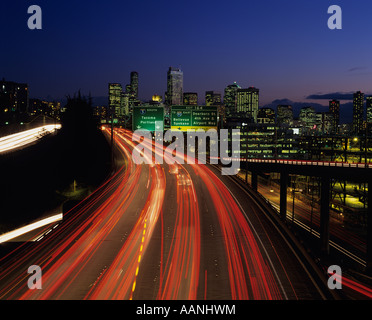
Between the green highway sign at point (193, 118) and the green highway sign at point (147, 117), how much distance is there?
1.83 m

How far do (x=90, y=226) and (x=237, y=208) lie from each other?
11.5 m

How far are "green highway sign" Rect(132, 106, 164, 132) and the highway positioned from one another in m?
18.1

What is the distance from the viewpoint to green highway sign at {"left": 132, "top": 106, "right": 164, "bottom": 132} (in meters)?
48.1

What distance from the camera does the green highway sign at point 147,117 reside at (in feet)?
158

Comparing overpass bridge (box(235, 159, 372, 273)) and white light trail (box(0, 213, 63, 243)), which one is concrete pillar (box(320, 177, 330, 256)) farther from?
white light trail (box(0, 213, 63, 243))

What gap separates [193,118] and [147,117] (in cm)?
620

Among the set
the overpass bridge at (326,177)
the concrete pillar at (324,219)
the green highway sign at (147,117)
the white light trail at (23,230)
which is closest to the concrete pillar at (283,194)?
the overpass bridge at (326,177)

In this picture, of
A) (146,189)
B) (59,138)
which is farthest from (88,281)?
(59,138)

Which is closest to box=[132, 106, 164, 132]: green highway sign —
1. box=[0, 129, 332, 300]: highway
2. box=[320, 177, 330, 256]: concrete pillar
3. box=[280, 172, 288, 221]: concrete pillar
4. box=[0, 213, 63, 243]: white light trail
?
box=[0, 213, 63, 243]: white light trail

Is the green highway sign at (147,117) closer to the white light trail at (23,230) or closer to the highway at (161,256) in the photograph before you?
the white light trail at (23,230)
